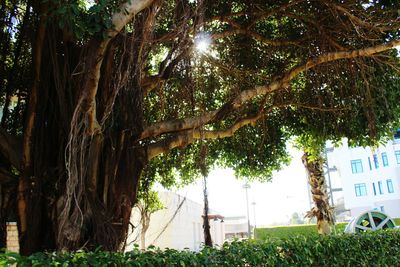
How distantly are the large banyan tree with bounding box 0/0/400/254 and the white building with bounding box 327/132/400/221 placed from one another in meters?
30.2

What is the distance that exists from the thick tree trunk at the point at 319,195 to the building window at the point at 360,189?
31963mm

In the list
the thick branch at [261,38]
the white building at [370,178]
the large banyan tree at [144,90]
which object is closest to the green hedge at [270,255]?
the large banyan tree at [144,90]

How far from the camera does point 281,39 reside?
8.37 meters

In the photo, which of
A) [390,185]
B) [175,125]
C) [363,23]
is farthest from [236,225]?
[175,125]

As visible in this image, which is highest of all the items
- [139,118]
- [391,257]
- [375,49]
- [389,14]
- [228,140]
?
[389,14]

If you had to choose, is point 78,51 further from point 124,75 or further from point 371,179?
point 371,179

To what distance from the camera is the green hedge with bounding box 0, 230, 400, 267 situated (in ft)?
12.0

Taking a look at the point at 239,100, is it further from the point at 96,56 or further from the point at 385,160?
the point at 385,160

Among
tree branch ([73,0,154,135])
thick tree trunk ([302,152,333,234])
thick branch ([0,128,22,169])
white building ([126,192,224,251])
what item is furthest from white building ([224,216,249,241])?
tree branch ([73,0,154,135])

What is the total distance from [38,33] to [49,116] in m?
1.02

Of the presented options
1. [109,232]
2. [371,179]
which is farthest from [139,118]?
[371,179]

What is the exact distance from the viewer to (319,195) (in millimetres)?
11180

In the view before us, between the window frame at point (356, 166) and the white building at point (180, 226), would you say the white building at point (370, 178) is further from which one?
the white building at point (180, 226)

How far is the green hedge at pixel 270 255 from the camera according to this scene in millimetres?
3662
